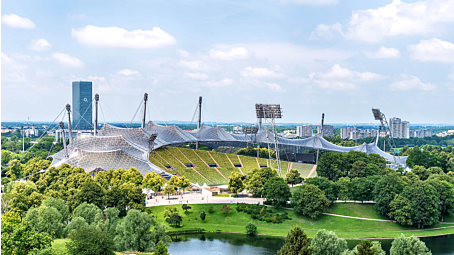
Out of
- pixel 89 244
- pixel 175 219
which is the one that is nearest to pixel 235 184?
pixel 175 219

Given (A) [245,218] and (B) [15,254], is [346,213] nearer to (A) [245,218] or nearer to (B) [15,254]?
(A) [245,218]

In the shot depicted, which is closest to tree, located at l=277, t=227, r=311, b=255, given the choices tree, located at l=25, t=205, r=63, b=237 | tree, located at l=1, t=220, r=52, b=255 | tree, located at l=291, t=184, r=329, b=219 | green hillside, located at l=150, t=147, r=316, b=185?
tree, located at l=1, t=220, r=52, b=255

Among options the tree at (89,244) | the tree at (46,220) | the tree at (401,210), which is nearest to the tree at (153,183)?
the tree at (46,220)

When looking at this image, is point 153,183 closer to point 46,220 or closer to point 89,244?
point 46,220

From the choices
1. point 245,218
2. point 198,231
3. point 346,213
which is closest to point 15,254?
point 198,231

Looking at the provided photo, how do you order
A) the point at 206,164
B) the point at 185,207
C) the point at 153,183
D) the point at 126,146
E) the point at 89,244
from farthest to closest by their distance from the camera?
1. the point at 206,164
2. the point at 126,146
3. the point at 153,183
4. the point at 185,207
5. the point at 89,244
